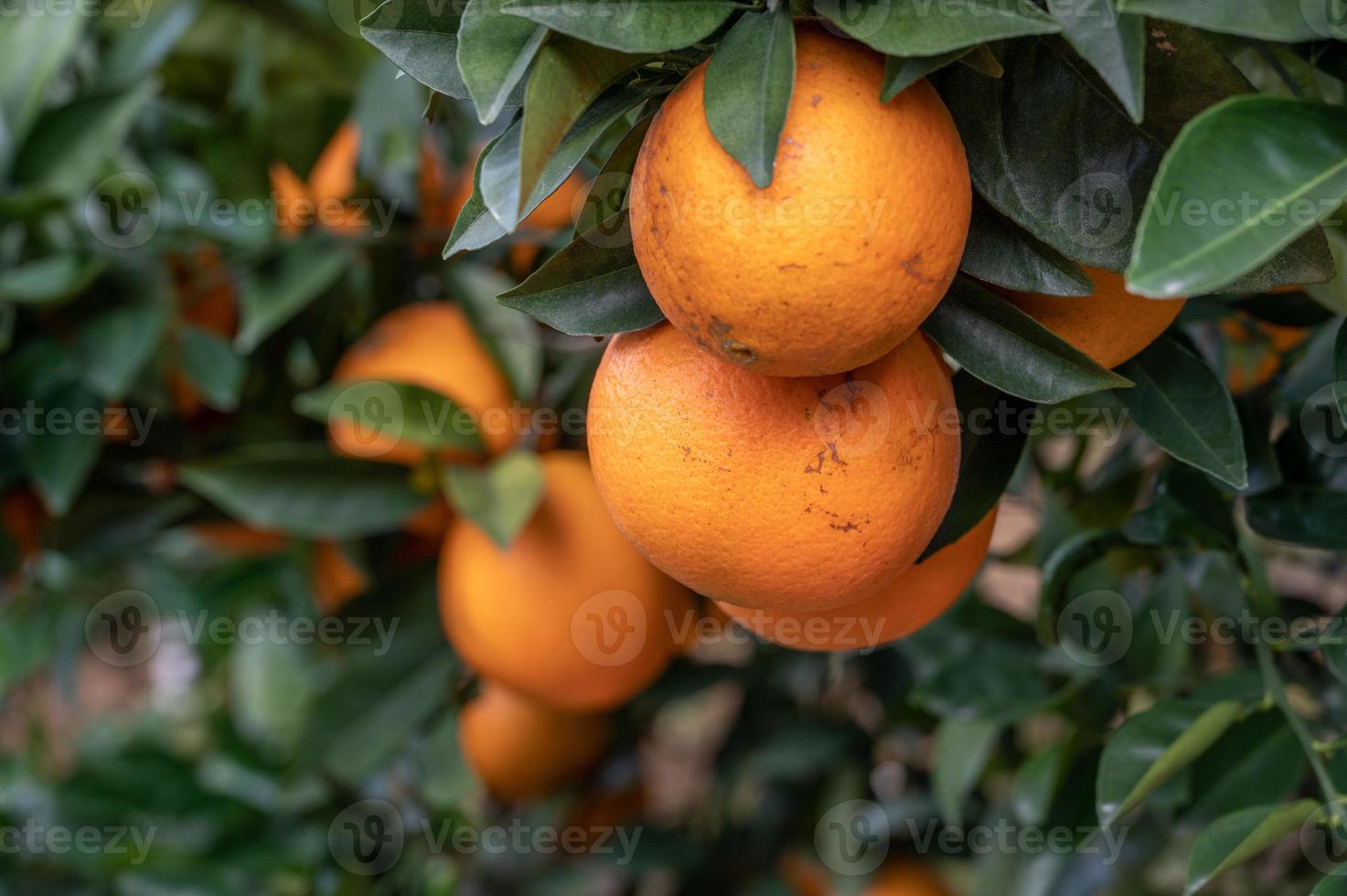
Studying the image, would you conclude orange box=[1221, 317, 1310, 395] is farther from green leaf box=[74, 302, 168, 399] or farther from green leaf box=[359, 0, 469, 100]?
green leaf box=[74, 302, 168, 399]

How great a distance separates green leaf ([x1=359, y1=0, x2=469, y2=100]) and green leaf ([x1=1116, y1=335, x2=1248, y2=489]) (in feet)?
1.16

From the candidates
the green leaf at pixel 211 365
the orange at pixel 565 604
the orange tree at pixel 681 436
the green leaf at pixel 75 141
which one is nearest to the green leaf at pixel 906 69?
the orange tree at pixel 681 436

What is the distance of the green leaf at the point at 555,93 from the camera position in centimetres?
42

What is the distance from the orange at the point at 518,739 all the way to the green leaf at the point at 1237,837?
682 mm

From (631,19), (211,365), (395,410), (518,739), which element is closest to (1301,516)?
(631,19)

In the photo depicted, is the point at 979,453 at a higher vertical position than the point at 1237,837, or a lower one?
higher

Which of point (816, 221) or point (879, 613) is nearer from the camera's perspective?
point (816, 221)

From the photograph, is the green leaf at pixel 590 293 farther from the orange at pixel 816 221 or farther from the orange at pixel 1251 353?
the orange at pixel 1251 353

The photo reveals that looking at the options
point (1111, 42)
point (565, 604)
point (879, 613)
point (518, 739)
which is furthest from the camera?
point (518, 739)

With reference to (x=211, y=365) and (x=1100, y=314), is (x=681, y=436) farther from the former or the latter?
(x=211, y=365)

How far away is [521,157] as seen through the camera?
16.2 inches

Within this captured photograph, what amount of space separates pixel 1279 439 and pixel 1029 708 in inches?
9.6

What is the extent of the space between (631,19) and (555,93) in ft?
0.13

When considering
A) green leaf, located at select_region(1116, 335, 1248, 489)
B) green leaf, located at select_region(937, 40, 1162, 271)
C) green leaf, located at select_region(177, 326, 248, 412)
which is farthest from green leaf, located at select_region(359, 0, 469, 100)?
green leaf, located at select_region(177, 326, 248, 412)
